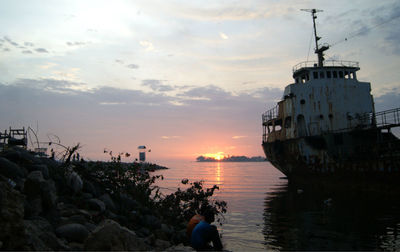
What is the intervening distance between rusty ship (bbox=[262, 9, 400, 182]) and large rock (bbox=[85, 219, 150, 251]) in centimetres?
2272

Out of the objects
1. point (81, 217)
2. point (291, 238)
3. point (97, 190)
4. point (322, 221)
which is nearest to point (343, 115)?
point (322, 221)

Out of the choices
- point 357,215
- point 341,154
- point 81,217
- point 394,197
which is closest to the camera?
point 81,217

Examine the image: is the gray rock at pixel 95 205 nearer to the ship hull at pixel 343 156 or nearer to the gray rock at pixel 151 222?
the gray rock at pixel 151 222

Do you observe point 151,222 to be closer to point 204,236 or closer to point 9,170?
point 204,236

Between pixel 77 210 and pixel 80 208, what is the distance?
0.62 meters

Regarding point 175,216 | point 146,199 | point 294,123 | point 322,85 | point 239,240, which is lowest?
point 239,240

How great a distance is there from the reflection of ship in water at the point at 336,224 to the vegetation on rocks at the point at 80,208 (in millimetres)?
4503

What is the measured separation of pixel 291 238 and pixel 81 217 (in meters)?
8.68

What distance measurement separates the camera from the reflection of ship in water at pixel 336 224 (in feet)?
37.3

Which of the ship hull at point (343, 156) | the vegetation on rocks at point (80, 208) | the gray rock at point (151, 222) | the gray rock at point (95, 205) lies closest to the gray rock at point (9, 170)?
the vegetation on rocks at point (80, 208)

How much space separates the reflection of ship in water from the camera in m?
11.4

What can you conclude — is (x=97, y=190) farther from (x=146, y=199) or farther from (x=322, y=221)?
(x=322, y=221)

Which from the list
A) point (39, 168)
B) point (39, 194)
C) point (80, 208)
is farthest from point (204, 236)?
point (39, 168)

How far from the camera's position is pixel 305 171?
97.8 feet
